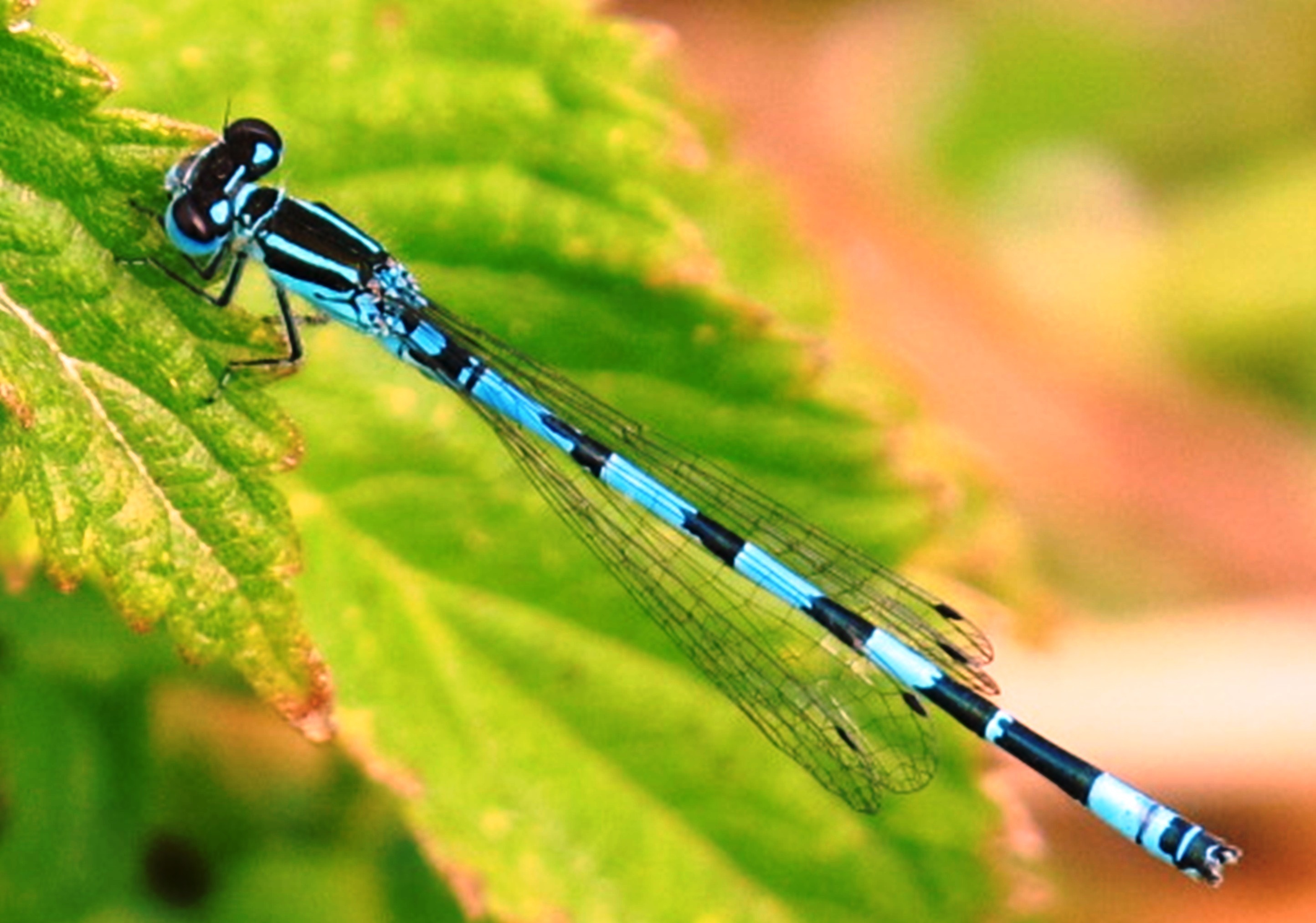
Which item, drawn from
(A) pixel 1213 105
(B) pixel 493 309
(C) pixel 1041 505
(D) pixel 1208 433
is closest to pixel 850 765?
(B) pixel 493 309

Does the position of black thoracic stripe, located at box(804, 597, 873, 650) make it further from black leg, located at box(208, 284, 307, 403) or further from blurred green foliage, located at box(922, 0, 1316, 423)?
blurred green foliage, located at box(922, 0, 1316, 423)

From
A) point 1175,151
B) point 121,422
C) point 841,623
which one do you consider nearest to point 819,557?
point 841,623

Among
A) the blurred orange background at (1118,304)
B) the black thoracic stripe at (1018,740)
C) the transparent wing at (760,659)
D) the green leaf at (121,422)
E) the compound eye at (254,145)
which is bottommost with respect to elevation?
the green leaf at (121,422)

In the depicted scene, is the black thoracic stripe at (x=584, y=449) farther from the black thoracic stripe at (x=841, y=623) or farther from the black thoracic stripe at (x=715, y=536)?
the black thoracic stripe at (x=841, y=623)

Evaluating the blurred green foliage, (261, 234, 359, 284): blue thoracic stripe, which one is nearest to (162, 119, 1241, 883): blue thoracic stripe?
(261, 234, 359, 284): blue thoracic stripe

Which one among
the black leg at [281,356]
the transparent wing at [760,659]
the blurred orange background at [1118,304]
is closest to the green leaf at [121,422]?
the black leg at [281,356]

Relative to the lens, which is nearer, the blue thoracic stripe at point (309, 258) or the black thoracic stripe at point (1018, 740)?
the blue thoracic stripe at point (309, 258)

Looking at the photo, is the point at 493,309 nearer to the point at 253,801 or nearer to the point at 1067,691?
the point at 253,801

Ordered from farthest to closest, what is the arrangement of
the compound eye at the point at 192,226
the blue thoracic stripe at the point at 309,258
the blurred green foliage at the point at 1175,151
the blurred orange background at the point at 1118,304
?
the blurred green foliage at the point at 1175,151 < the blurred orange background at the point at 1118,304 < the blue thoracic stripe at the point at 309,258 < the compound eye at the point at 192,226
